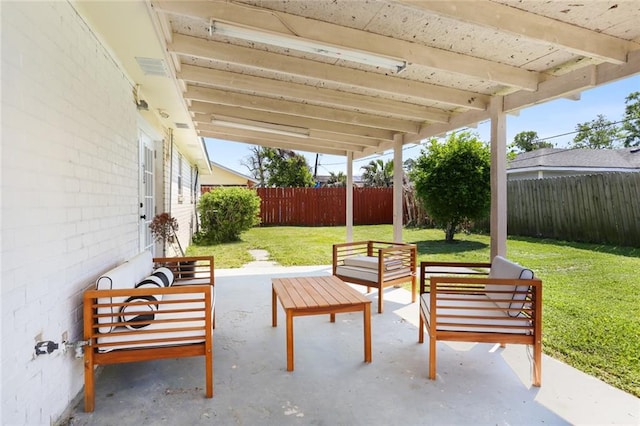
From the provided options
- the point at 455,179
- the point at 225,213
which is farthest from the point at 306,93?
the point at 225,213

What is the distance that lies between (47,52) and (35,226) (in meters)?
0.98

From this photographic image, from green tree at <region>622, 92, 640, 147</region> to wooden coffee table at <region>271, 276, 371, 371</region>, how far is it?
1048 inches

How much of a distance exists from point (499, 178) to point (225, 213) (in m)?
7.84

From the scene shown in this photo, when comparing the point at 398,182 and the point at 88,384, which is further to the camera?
the point at 398,182

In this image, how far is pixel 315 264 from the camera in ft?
22.5

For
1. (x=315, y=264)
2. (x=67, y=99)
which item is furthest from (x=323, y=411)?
(x=315, y=264)

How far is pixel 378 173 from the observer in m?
24.3

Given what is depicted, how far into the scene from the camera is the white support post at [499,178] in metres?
3.86

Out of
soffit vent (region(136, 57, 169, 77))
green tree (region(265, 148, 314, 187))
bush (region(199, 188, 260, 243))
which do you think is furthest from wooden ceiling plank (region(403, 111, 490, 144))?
green tree (region(265, 148, 314, 187))

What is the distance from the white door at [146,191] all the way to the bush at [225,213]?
4610 mm

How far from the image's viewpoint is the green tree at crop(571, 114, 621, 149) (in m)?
25.5

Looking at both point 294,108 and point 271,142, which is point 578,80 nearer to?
point 294,108

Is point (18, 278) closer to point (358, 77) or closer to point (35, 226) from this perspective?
point (35, 226)

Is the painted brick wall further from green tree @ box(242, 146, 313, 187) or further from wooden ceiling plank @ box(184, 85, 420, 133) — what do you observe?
green tree @ box(242, 146, 313, 187)
